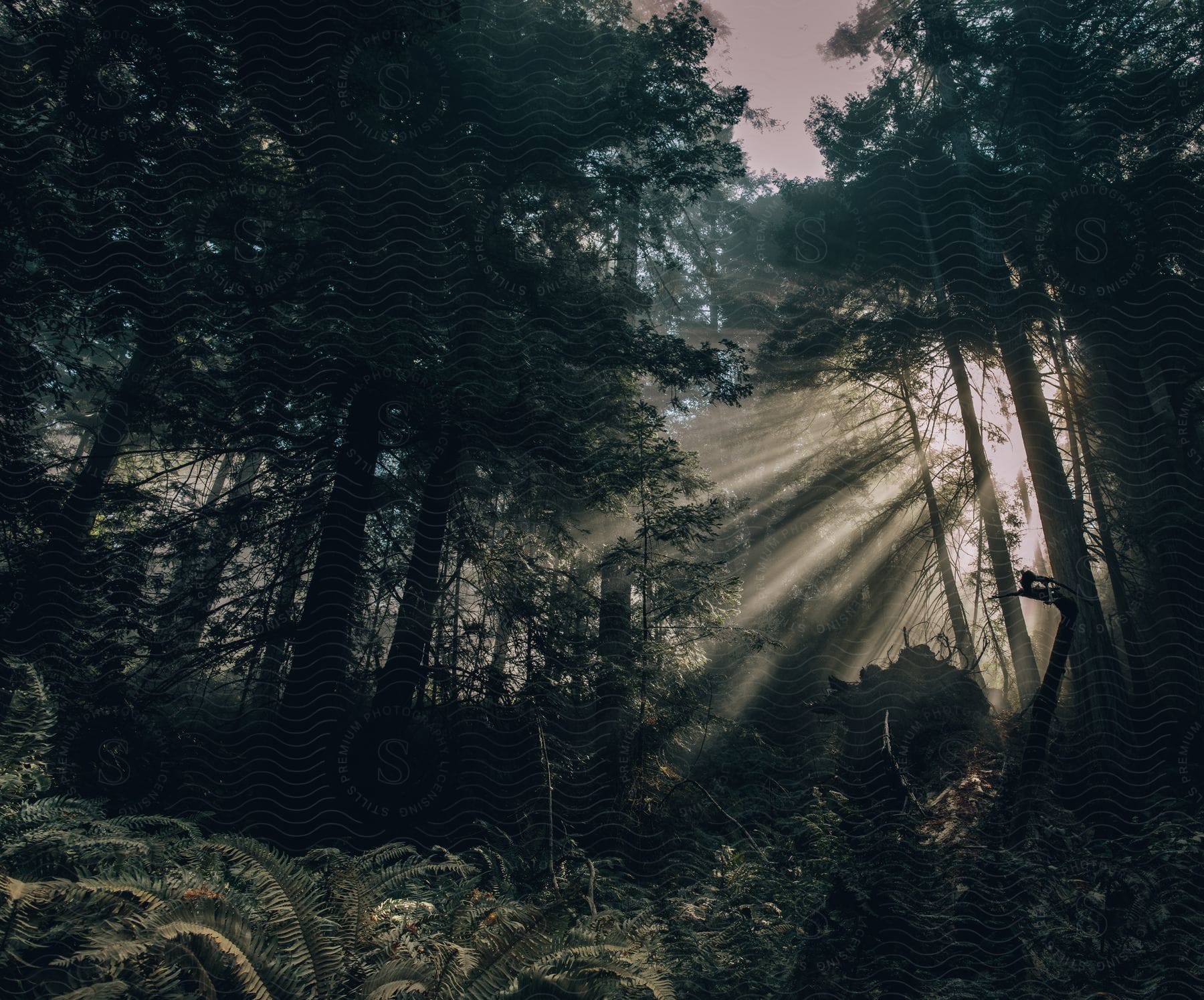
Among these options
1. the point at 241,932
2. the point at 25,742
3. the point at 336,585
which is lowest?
the point at 241,932

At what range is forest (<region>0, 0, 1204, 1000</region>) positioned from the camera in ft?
15.4

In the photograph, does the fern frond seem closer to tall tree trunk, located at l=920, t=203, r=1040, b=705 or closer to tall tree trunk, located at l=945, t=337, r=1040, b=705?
tall tree trunk, located at l=945, t=337, r=1040, b=705

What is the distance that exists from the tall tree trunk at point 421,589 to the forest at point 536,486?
0.05 metres

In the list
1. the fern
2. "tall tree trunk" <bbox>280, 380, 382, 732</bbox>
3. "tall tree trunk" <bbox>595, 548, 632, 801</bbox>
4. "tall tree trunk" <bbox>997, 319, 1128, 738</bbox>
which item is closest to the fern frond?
the fern

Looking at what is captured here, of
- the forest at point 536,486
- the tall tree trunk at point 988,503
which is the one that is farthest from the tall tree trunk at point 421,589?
the tall tree trunk at point 988,503

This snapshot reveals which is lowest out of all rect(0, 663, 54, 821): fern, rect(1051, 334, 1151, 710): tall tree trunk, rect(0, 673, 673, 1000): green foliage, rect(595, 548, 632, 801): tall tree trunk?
rect(0, 673, 673, 1000): green foliage

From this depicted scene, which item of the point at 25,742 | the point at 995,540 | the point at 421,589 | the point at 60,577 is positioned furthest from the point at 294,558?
the point at 995,540

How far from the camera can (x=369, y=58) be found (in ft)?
23.4

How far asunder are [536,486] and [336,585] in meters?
2.76

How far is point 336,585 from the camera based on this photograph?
6.90 meters

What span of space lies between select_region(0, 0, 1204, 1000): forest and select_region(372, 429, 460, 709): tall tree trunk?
5cm

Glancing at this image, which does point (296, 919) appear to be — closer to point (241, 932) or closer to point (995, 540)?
point (241, 932)

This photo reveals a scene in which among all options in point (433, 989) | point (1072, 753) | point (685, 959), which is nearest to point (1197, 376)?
point (1072, 753)

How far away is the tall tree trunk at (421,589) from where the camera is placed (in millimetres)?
6930
